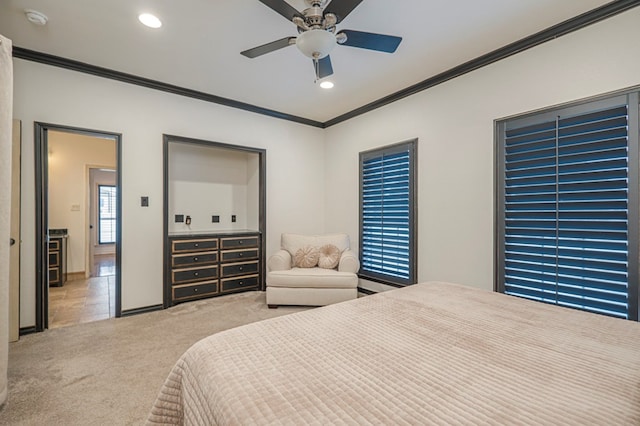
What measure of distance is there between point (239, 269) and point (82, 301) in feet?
6.75

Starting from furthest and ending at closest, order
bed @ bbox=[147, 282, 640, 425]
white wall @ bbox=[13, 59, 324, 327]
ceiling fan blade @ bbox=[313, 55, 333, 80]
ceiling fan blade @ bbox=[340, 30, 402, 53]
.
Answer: white wall @ bbox=[13, 59, 324, 327], ceiling fan blade @ bbox=[313, 55, 333, 80], ceiling fan blade @ bbox=[340, 30, 402, 53], bed @ bbox=[147, 282, 640, 425]

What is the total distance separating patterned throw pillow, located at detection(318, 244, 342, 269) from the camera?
3812mm

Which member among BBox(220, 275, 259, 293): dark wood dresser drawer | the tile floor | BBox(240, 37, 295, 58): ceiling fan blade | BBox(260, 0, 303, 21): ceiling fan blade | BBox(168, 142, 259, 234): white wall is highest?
BBox(260, 0, 303, 21): ceiling fan blade

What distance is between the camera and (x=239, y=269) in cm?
407

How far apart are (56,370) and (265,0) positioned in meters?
A: 2.90

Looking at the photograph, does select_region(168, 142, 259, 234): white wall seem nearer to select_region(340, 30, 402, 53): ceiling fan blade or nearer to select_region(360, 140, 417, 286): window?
select_region(360, 140, 417, 286): window

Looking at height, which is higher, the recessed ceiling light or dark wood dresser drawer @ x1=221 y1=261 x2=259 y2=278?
the recessed ceiling light

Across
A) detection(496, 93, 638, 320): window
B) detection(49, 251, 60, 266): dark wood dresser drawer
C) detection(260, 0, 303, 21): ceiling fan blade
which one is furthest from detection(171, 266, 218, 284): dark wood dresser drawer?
detection(496, 93, 638, 320): window

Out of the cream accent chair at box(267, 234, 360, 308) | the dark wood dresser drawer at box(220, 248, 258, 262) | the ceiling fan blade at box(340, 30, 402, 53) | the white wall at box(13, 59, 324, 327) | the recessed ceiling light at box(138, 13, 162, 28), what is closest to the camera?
the ceiling fan blade at box(340, 30, 402, 53)

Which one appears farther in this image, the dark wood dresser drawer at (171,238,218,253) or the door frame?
the dark wood dresser drawer at (171,238,218,253)

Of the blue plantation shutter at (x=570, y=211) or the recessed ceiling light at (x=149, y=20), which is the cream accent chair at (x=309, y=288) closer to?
the blue plantation shutter at (x=570, y=211)

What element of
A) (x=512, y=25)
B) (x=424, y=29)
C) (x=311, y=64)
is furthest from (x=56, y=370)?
(x=512, y=25)

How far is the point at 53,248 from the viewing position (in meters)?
4.54

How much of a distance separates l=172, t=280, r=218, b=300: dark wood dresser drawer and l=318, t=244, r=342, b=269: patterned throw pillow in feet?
4.67
